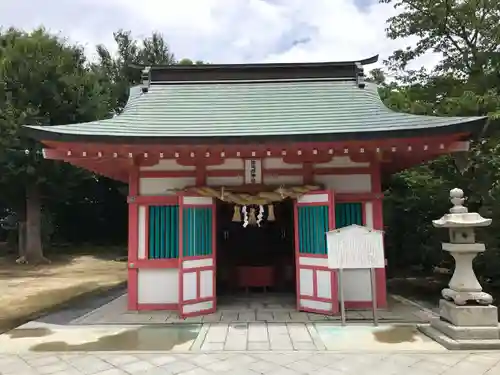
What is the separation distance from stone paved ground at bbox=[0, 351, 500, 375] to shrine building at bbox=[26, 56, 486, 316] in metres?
1.96

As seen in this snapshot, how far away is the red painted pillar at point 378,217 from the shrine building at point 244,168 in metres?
0.02

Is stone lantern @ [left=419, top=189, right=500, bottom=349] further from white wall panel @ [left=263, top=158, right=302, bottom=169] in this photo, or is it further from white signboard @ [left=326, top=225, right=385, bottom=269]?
white wall panel @ [left=263, top=158, right=302, bottom=169]

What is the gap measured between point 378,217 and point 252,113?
3.24m

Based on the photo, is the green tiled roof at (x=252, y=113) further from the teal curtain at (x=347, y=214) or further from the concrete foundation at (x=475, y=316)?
the concrete foundation at (x=475, y=316)

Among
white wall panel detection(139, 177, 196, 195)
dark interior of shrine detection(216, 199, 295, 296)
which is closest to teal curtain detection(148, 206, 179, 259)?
white wall panel detection(139, 177, 196, 195)

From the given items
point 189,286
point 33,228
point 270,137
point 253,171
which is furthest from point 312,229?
point 33,228

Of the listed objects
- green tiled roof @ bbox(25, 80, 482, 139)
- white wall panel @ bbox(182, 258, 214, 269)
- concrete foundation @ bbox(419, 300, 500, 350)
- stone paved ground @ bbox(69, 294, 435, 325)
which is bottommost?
stone paved ground @ bbox(69, 294, 435, 325)

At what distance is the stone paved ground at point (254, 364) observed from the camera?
4.10m

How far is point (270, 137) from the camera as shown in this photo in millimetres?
6312

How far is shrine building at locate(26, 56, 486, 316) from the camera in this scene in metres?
6.31

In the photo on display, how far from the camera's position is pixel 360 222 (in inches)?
279

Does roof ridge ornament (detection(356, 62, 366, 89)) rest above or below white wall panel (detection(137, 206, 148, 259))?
above

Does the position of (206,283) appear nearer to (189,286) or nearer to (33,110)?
(189,286)

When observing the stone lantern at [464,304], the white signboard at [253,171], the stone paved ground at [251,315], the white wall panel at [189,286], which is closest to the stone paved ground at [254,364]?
the stone lantern at [464,304]
